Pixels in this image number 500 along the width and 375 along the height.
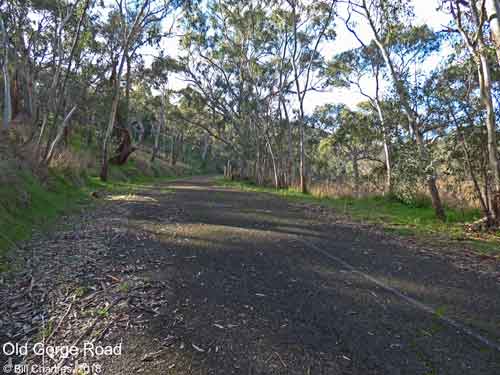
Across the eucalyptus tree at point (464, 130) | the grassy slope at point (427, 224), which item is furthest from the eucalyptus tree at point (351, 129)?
the eucalyptus tree at point (464, 130)

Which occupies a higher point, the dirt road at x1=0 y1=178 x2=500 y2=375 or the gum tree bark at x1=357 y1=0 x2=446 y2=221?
the gum tree bark at x1=357 y1=0 x2=446 y2=221

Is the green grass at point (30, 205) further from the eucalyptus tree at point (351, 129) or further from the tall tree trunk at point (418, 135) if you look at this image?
the eucalyptus tree at point (351, 129)

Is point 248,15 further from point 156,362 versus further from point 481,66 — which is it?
point 156,362

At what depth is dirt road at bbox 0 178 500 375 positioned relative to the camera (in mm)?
2680

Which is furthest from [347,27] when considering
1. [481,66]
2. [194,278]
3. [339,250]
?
[194,278]

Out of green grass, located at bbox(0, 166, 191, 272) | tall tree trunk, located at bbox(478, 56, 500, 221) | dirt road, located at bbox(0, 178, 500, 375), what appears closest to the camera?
dirt road, located at bbox(0, 178, 500, 375)

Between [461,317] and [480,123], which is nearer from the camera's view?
[461,317]

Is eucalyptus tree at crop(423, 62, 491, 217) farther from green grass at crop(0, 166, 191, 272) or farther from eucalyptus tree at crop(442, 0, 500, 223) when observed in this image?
green grass at crop(0, 166, 191, 272)

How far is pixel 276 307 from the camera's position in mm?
3592

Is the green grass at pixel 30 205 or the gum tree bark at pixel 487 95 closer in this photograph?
the green grass at pixel 30 205

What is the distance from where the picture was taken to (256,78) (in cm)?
2686

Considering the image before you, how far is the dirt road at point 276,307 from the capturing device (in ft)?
8.79

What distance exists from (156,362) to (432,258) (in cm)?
508

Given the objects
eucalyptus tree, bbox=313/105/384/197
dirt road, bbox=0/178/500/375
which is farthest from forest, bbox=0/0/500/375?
eucalyptus tree, bbox=313/105/384/197
